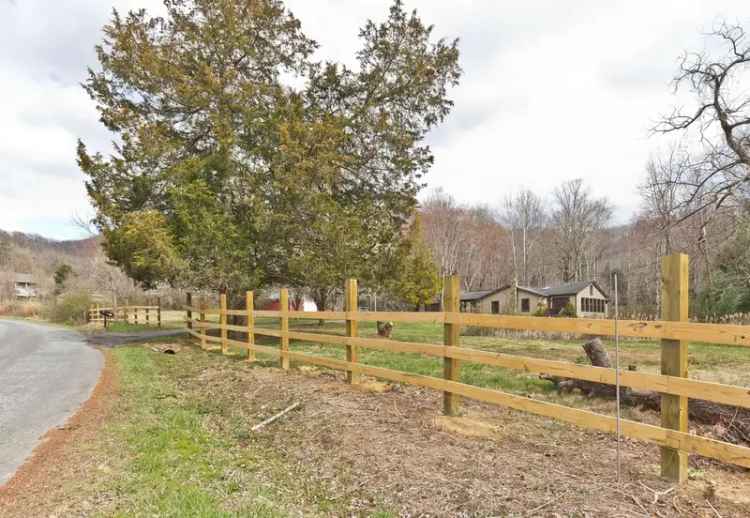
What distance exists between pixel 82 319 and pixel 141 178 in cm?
Answer: 1769

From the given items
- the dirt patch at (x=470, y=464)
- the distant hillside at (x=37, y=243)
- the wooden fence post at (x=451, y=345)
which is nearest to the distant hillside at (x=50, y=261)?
the distant hillside at (x=37, y=243)

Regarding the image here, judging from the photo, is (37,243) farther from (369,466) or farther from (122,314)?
(369,466)

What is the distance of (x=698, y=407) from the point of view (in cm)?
489

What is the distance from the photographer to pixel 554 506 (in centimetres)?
289

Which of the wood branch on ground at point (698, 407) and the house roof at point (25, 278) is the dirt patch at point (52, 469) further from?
the house roof at point (25, 278)

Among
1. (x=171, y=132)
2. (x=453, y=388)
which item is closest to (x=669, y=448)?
(x=453, y=388)

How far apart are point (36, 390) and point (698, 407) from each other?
9482mm

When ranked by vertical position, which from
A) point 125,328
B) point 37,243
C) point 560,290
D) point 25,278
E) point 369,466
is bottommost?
point 125,328

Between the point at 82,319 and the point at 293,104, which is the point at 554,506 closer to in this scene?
Answer: the point at 293,104

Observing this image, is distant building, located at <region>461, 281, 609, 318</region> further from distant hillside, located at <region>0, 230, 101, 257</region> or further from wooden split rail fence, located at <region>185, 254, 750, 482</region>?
distant hillside, located at <region>0, 230, 101, 257</region>

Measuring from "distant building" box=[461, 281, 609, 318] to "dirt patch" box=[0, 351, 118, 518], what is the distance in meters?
31.7

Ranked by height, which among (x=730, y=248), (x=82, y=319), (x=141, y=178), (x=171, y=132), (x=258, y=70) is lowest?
(x=82, y=319)

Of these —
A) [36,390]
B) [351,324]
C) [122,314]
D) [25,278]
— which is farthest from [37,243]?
[351,324]

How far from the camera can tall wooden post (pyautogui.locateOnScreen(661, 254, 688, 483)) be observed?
126 inches
